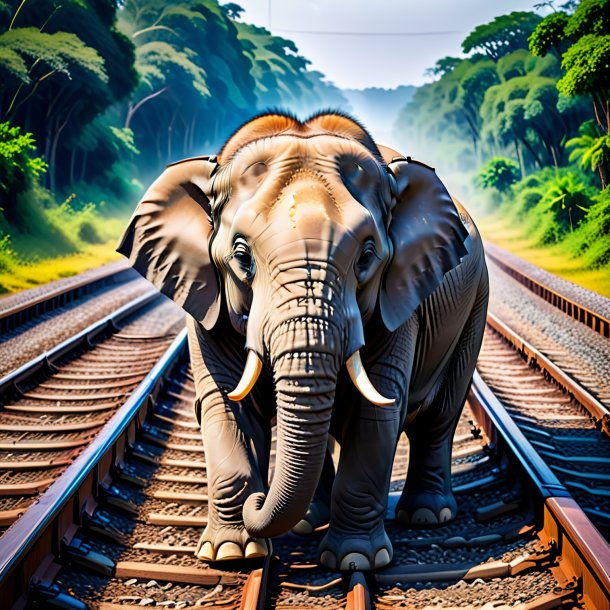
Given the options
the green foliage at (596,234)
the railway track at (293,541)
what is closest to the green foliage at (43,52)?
the green foliage at (596,234)

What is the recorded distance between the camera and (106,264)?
22.8 meters

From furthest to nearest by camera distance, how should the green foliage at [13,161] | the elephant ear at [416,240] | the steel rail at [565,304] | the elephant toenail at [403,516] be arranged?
1. the green foliage at [13,161]
2. the steel rail at [565,304]
3. the elephant toenail at [403,516]
4. the elephant ear at [416,240]

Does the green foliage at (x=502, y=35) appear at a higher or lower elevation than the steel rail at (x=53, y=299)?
higher

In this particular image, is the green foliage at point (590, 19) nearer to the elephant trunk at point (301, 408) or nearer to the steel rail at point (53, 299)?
the elephant trunk at point (301, 408)

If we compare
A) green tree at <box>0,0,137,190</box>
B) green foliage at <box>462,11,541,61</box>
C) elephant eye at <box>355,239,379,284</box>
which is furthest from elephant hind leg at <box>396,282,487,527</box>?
green foliage at <box>462,11,541,61</box>

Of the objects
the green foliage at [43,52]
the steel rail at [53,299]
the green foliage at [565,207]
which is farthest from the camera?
the green foliage at [43,52]

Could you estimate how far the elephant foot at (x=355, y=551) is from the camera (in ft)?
15.3

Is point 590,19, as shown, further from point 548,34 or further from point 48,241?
point 48,241

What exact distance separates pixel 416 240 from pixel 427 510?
1907mm

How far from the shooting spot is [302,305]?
402 cm

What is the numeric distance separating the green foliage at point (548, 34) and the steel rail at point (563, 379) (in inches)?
172

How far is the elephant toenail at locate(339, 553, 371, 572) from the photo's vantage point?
15.3 feet

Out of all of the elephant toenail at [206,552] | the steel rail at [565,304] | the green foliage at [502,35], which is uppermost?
the green foliage at [502,35]

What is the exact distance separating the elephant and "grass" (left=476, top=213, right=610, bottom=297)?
299 inches
